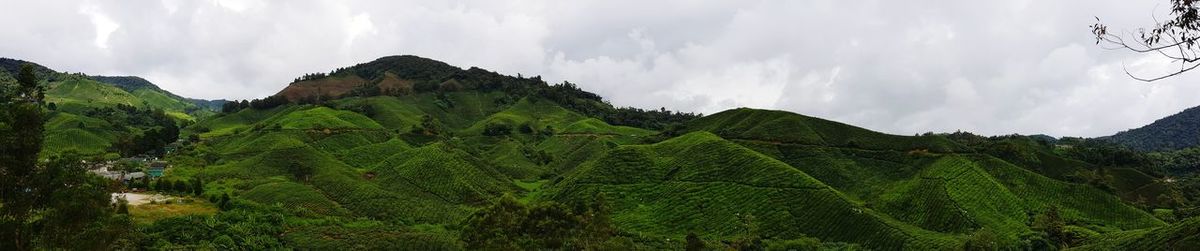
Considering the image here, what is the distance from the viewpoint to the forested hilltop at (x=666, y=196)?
225 ft

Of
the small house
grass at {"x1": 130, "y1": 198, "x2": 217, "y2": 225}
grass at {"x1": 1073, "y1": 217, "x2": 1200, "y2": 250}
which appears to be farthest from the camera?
the small house

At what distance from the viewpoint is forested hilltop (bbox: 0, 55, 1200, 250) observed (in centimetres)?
6862

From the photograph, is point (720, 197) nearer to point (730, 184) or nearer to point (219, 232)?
point (730, 184)

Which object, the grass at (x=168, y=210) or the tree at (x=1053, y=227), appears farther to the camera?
the tree at (x=1053, y=227)

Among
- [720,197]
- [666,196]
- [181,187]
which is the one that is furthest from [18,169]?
[720,197]

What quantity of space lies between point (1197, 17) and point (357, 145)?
146 meters

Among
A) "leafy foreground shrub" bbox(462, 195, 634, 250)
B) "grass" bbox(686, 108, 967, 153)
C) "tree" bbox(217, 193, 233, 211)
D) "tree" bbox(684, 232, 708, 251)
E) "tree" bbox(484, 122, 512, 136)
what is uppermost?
"tree" bbox(484, 122, 512, 136)

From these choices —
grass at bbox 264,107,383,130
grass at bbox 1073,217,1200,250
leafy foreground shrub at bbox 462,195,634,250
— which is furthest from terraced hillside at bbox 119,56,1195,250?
grass at bbox 264,107,383,130

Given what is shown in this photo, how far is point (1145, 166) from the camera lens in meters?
143

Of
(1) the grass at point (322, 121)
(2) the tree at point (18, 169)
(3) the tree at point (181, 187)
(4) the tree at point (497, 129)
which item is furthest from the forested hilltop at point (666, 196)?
(4) the tree at point (497, 129)

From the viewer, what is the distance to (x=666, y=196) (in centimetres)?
10069

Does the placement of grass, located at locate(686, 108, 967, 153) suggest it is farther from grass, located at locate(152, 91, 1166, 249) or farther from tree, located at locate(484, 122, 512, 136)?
tree, located at locate(484, 122, 512, 136)

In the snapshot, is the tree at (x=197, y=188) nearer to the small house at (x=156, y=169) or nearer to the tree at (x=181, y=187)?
the tree at (x=181, y=187)

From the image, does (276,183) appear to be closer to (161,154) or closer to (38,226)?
(161,154)
